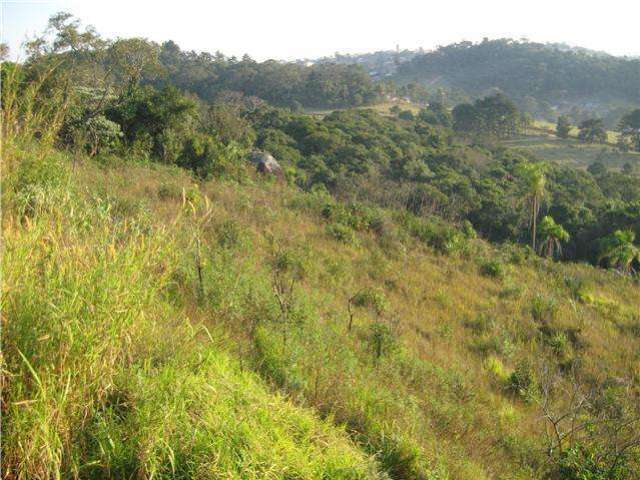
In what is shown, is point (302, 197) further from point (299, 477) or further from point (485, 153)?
point (485, 153)

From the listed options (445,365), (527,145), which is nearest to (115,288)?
(445,365)

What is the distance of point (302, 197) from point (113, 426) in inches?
537

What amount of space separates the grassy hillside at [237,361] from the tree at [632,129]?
56.8 metres

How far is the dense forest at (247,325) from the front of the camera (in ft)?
7.57

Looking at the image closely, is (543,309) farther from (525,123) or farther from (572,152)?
(525,123)

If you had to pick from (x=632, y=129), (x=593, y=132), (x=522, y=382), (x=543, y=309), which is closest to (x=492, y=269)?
(x=543, y=309)

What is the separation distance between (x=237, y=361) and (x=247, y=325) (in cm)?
102

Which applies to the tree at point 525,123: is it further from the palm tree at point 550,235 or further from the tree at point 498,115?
the palm tree at point 550,235

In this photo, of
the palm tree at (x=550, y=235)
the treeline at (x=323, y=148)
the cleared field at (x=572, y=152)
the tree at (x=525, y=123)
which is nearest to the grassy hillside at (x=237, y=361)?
the treeline at (x=323, y=148)

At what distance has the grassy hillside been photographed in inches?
89.4

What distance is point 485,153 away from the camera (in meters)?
43.5

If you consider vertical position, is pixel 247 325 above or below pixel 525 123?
below

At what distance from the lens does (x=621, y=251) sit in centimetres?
2300

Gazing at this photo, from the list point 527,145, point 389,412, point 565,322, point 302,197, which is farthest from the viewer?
point 527,145
